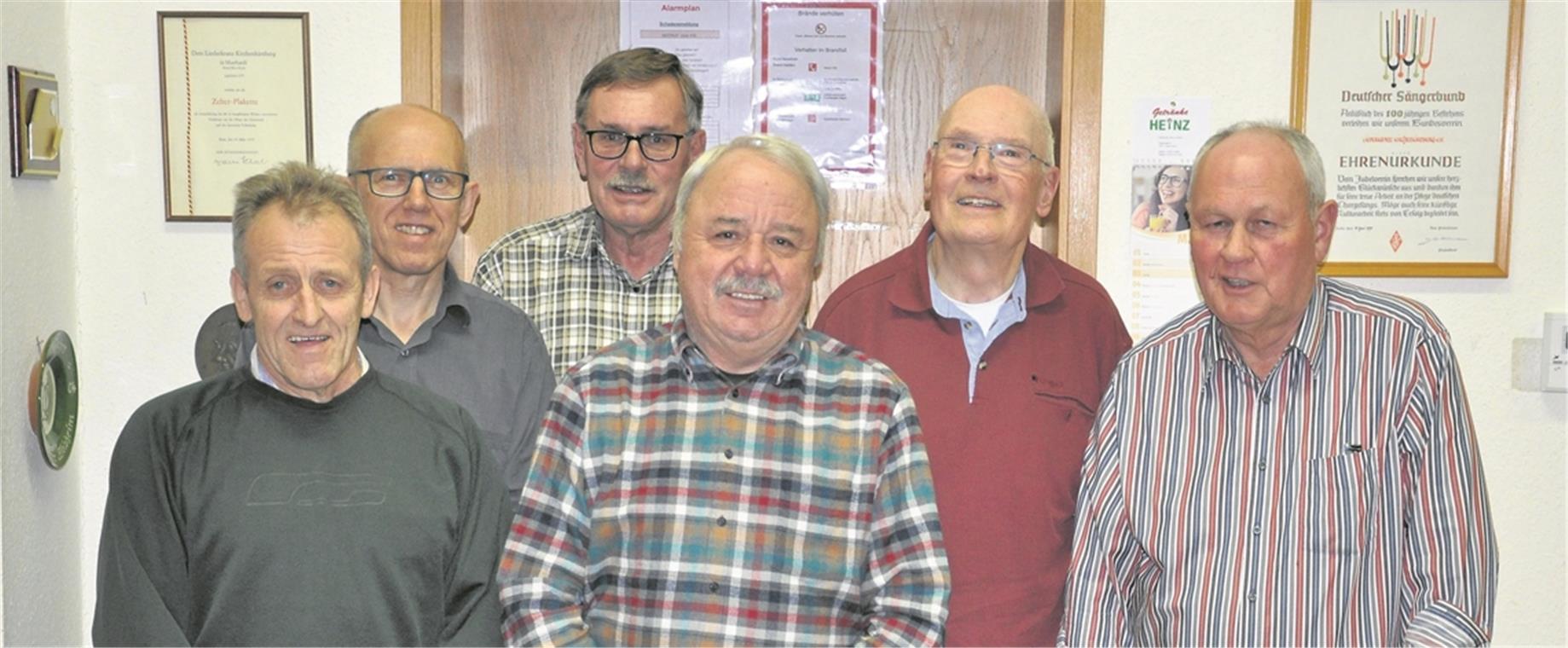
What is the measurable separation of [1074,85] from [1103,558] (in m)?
1.19

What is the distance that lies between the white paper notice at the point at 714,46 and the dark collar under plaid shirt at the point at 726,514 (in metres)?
1.30

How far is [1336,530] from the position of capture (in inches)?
75.8

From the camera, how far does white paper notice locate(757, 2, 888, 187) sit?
9.77 feet

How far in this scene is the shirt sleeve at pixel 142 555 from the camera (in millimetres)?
1697

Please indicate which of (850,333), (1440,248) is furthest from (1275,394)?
(1440,248)

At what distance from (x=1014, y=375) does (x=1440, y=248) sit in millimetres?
1280

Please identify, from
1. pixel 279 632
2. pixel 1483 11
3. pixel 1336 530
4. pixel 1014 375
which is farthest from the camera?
pixel 1483 11

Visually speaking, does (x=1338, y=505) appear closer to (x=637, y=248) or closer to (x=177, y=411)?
(x=637, y=248)

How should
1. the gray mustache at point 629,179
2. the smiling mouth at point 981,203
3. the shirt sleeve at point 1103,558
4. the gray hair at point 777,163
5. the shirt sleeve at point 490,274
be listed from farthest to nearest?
1. the shirt sleeve at point 490,274
2. the gray mustache at point 629,179
3. the smiling mouth at point 981,203
4. the shirt sleeve at point 1103,558
5. the gray hair at point 777,163

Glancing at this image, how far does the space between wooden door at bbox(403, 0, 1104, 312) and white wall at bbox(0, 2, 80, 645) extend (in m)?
0.81

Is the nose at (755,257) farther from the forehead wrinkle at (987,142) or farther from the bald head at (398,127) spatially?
the bald head at (398,127)

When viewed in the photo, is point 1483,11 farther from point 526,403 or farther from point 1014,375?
point 526,403

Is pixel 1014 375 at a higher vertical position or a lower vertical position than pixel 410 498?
higher

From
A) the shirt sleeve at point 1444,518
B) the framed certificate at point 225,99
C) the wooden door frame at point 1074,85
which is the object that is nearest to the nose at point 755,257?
the shirt sleeve at point 1444,518
